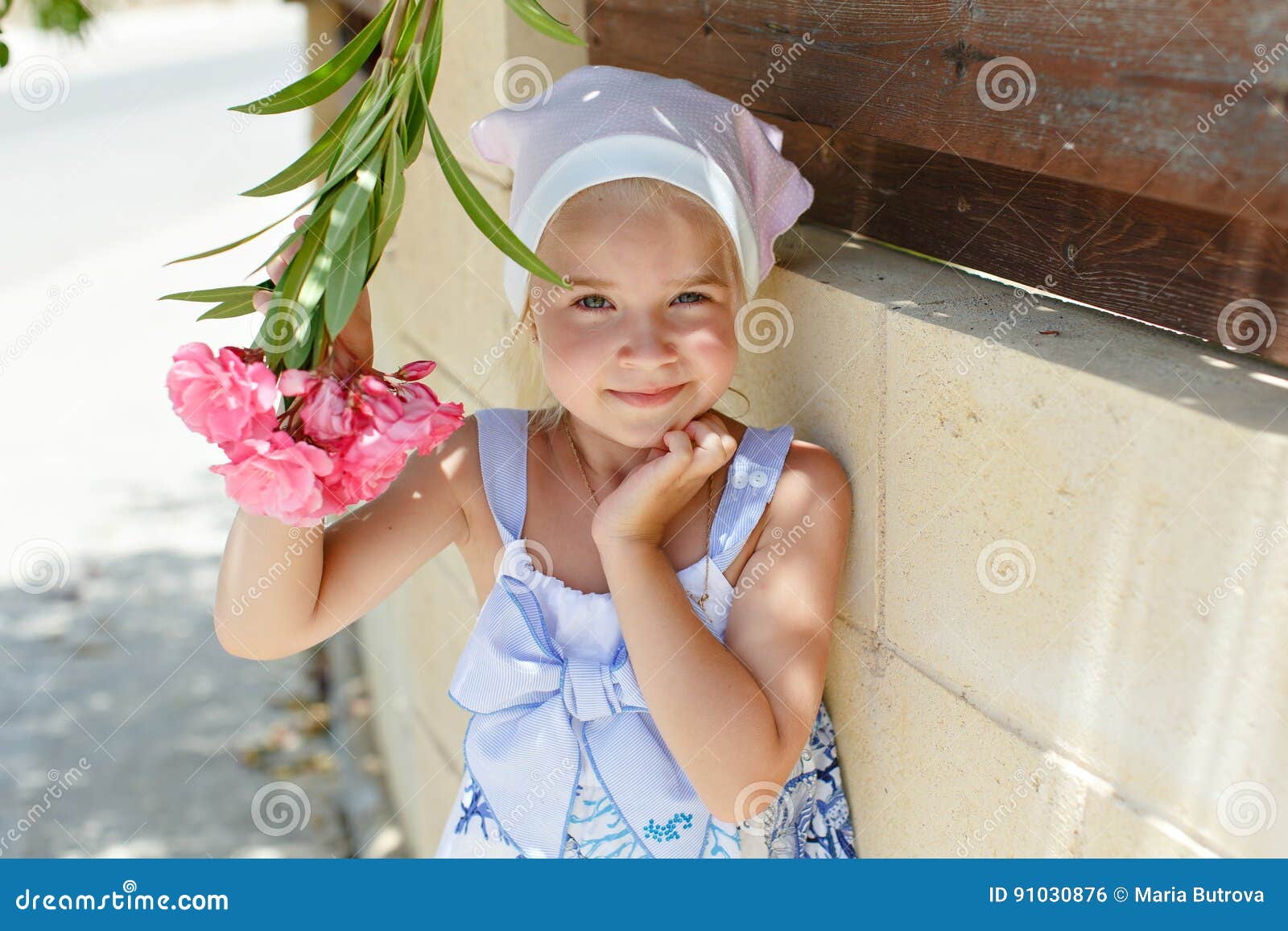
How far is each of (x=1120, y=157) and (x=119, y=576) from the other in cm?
591

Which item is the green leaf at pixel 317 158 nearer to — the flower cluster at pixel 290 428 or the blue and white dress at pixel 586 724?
the flower cluster at pixel 290 428

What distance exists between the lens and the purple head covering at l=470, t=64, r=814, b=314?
1.78 meters

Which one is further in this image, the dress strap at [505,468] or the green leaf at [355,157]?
the dress strap at [505,468]

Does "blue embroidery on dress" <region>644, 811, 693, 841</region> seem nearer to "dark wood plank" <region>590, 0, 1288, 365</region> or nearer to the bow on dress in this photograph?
the bow on dress

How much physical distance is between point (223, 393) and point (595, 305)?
59 centimetres

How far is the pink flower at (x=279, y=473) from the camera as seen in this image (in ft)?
4.52

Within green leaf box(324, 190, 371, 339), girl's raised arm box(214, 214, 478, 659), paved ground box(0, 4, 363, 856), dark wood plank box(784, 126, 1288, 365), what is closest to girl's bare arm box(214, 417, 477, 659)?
girl's raised arm box(214, 214, 478, 659)

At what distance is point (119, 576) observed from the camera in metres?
6.34

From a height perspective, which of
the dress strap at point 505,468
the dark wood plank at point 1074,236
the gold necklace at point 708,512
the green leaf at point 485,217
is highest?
the dark wood plank at point 1074,236

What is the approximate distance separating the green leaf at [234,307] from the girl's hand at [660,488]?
57cm

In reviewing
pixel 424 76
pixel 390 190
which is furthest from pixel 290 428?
pixel 424 76

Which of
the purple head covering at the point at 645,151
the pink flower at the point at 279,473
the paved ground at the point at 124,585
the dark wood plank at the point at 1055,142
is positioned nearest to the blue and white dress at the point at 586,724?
the purple head covering at the point at 645,151
